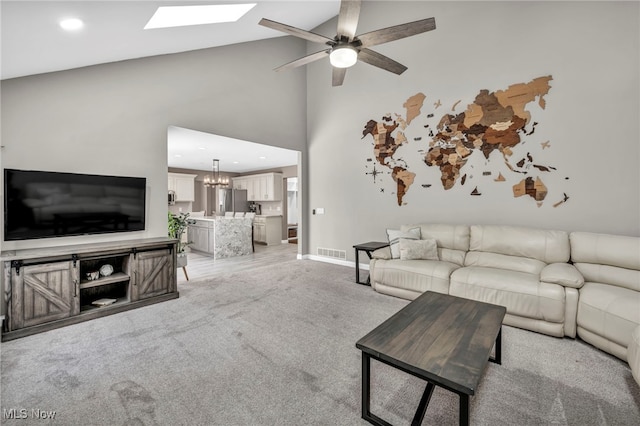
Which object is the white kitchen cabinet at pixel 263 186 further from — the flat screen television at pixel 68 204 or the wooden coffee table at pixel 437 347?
the wooden coffee table at pixel 437 347

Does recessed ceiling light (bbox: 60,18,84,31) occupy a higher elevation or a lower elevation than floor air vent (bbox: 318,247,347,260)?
higher

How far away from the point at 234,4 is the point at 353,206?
3590 mm

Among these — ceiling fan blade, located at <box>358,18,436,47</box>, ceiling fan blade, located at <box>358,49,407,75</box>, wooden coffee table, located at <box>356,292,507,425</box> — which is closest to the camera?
wooden coffee table, located at <box>356,292,507,425</box>

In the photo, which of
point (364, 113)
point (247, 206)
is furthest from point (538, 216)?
point (247, 206)

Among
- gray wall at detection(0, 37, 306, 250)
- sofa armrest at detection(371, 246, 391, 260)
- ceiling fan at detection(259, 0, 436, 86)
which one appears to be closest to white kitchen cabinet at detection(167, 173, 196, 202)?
gray wall at detection(0, 37, 306, 250)

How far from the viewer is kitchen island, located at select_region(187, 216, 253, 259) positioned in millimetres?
6348

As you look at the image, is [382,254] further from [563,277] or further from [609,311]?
[609,311]

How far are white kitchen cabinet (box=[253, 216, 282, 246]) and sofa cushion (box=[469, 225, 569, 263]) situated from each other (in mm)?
5887

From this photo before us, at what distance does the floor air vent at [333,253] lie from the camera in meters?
5.53

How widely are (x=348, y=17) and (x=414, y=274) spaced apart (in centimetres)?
284

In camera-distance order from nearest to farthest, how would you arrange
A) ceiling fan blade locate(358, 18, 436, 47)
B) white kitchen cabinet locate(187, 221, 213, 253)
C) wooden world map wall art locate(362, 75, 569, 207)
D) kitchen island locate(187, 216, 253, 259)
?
ceiling fan blade locate(358, 18, 436, 47) → wooden world map wall art locate(362, 75, 569, 207) → kitchen island locate(187, 216, 253, 259) → white kitchen cabinet locate(187, 221, 213, 253)

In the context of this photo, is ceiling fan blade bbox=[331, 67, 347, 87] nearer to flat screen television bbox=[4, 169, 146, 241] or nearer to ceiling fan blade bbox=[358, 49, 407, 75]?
ceiling fan blade bbox=[358, 49, 407, 75]

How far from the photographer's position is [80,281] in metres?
3.02

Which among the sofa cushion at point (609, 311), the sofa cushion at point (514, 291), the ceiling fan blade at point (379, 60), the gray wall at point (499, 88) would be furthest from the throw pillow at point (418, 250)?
the ceiling fan blade at point (379, 60)
